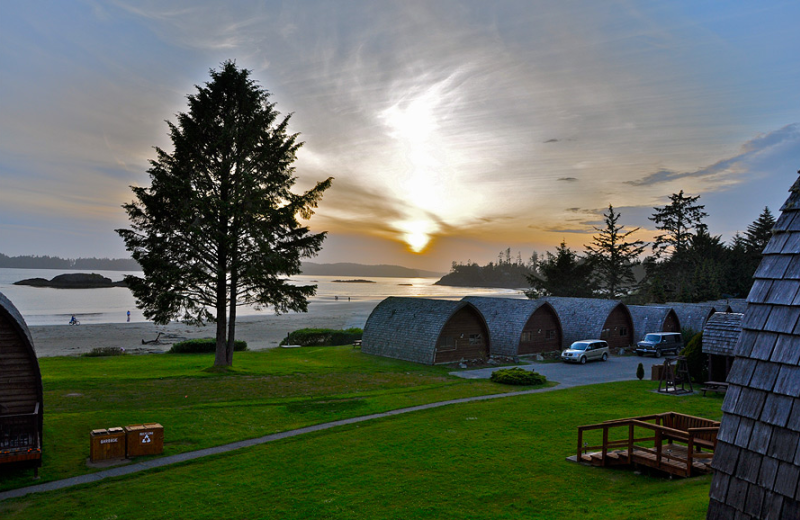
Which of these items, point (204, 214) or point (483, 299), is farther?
point (483, 299)

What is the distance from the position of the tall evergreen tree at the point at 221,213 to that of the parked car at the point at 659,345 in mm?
32598

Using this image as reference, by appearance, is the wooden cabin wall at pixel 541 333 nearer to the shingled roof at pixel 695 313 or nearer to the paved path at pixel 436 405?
the paved path at pixel 436 405

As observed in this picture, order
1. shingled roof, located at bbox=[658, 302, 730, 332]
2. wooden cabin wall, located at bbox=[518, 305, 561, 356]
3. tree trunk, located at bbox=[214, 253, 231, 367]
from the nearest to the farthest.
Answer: tree trunk, located at bbox=[214, 253, 231, 367] < wooden cabin wall, located at bbox=[518, 305, 561, 356] < shingled roof, located at bbox=[658, 302, 730, 332]

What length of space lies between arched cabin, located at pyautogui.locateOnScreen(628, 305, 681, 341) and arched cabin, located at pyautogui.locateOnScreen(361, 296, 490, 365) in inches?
793

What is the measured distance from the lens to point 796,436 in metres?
5.99

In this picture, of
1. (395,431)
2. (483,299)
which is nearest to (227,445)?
(395,431)

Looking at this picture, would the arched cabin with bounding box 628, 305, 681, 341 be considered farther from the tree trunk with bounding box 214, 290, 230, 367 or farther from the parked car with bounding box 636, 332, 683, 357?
the tree trunk with bounding box 214, 290, 230, 367

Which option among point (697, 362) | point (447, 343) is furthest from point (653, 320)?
point (447, 343)

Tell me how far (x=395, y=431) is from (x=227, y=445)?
21.6 ft

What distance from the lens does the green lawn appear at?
12586mm

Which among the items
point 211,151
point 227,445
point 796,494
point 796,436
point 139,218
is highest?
point 211,151

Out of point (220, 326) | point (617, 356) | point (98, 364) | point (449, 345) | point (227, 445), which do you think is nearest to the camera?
point (227, 445)

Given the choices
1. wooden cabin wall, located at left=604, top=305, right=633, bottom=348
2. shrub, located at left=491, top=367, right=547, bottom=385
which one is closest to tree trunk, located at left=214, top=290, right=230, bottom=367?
shrub, located at left=491, top=367, right=547, bottom=385

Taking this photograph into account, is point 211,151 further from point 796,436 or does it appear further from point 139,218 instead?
point 796,436
